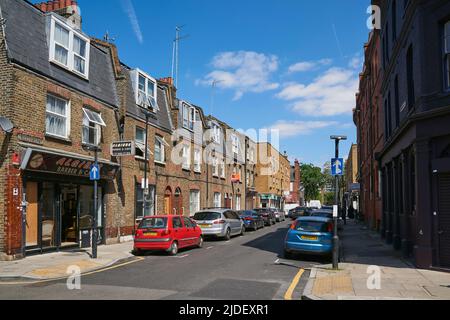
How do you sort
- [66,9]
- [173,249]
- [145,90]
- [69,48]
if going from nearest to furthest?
[173,249] → [69,48] → [66,9] → [145,90]

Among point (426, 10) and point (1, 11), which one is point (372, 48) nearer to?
point (426, 10)

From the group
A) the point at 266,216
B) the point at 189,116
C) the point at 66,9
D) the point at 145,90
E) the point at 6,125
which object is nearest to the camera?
the point at 6,125

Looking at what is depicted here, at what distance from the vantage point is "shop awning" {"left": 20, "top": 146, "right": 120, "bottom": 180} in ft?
47.3

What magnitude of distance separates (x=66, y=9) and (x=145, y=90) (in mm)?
6280

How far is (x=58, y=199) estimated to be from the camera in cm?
1648

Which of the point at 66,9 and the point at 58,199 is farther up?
the point at 66,9

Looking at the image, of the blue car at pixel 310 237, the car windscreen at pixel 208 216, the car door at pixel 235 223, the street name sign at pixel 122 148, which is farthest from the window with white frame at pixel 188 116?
the blue car at pixel 310 237

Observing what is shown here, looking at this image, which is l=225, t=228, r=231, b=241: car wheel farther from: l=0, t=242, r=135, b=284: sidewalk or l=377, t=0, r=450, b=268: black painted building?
l=377, t=0, r=450, b=268: black painted building

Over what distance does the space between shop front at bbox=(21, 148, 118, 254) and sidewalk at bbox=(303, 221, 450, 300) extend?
967 cm

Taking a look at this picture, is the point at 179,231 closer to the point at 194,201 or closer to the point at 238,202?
the point at 194,201

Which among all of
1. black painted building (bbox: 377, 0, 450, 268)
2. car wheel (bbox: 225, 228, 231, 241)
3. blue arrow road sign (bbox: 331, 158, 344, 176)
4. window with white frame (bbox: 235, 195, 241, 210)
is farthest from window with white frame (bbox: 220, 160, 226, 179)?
black painted building (bbox: 377, 0, 450, 268)

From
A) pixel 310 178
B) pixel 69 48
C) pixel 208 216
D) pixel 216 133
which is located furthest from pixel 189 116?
pixel 310 178

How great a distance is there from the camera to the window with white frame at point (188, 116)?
29742mm
